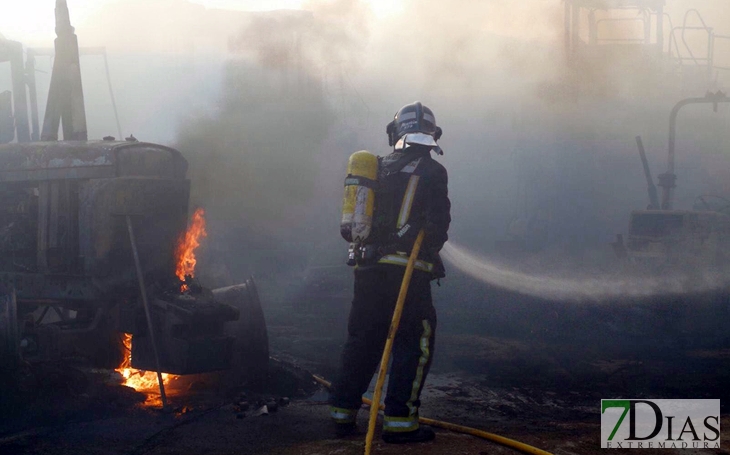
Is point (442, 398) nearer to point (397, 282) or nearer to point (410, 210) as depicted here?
point (397, 282)

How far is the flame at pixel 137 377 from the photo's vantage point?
5.27 metres

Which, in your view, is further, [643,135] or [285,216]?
[643,135]

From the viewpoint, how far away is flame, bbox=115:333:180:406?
5270 mm

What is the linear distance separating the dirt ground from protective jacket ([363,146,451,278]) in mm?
1060

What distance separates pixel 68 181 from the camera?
222 inches

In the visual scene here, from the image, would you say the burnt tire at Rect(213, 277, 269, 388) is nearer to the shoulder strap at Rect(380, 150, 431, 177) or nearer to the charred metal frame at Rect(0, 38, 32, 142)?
the shoulder strap at Rect(380, 150, 431, 177)

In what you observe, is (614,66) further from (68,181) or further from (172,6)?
(68,181)

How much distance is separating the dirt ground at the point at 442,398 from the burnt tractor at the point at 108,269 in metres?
0.30

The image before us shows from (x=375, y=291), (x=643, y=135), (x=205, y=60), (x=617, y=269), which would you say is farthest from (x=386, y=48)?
(x=375, y=291)

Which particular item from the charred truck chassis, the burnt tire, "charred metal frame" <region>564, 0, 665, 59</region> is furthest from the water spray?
"charred metal frame" <region>564, 0, 665, 59</region>

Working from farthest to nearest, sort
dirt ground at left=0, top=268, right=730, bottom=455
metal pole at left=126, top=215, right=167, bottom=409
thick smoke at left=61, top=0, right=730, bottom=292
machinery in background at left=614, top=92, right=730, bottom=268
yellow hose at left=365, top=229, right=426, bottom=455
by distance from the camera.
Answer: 1. thick smoke at left=61, top=0, right=730, bottom=292
2. machinery in background at left=614, top=92, right=730, bottom=268
3. metal pole at left=126, top=215, right=167, bottom=409
4. dirt ground at left=0, top=268, right=730, bottom=455
5. yellow hose at left=365, top=229, right=426, bottom=455

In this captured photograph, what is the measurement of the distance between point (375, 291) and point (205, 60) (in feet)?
55.1

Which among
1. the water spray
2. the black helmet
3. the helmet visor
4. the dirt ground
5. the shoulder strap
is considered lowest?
the dirt ground

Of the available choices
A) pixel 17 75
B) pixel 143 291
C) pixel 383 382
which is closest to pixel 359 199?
pixel 383 382
